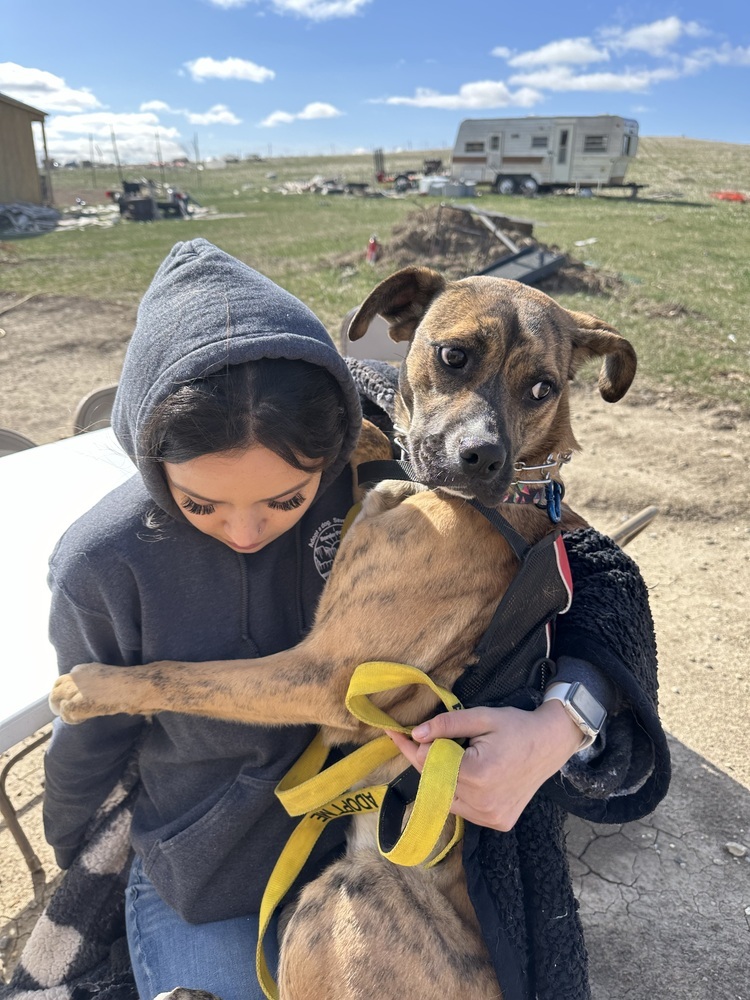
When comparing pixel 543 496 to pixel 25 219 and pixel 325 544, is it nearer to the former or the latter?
pixel 325 544

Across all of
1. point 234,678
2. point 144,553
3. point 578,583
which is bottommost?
point 234,678

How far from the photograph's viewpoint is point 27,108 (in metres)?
27.2

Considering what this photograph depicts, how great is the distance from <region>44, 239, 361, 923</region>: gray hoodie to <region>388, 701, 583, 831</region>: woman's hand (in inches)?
20.6

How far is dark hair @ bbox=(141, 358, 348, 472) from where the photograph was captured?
5.08 ft

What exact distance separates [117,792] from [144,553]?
101 cm

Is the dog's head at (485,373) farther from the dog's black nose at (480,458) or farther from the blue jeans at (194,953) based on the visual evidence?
the blue jeans at (194,953)

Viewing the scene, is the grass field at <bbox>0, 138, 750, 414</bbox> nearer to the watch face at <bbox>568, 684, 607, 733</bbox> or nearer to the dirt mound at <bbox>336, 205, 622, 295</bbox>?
Answer: the dirt mound at <bbox>336, 205, 622, 295</bbox>

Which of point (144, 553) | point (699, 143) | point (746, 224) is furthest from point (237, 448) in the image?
point (699, 143)

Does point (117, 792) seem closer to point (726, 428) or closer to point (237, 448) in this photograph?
point (237, 448)

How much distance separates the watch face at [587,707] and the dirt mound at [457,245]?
11680 mm

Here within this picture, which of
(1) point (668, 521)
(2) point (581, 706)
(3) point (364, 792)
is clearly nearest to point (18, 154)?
(1) point (668, 521)

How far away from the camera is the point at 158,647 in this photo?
1.92 metres

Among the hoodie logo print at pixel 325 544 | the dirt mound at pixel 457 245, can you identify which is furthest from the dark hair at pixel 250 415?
the dirt mound at pixel 457 245

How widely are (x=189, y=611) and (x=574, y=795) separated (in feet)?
3.85
